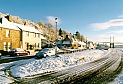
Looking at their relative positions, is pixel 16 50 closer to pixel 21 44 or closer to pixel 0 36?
pixel 0 36

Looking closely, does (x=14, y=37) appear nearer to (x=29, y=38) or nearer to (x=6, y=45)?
(x=6, y=45)

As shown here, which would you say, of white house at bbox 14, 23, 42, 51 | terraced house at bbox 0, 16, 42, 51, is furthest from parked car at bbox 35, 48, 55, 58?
white house at bbox 14, 23, 42, 51

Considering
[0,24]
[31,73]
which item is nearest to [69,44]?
[0,24]

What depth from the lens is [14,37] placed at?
41969 mm

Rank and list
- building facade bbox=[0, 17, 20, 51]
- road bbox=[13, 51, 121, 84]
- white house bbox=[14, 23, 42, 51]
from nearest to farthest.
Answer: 1. road bbox=[13, 51, 121, 84]
2. building facade bbox=[0, 17, 20, 51]
3. white house bbox=[14, 23, 42, 51]

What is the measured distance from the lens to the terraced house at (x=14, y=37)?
3894cm

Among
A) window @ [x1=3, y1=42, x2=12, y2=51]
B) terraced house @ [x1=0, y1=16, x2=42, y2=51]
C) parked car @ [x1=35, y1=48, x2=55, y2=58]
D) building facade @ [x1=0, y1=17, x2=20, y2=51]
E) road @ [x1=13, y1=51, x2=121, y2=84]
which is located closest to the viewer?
road @ [x1=13, y1=51, x2=121, y2=84]

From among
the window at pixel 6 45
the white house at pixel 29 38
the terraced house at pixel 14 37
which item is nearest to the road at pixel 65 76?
the terraced house at pixel 14 37

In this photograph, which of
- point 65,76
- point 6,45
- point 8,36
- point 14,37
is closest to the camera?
point 65,76

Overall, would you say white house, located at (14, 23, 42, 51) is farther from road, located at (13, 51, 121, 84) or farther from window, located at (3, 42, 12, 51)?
road, located at (13, 51, 121, 84)

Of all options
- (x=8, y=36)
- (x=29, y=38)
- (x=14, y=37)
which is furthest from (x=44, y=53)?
(x=29, y=38)

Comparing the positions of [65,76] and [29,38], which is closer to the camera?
[65,76]

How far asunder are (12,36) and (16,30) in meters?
1.98

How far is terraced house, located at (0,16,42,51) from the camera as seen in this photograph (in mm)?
38944
